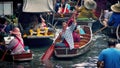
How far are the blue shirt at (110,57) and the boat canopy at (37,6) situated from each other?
12.0 m

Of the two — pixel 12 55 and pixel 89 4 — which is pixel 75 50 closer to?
pixel 12 55

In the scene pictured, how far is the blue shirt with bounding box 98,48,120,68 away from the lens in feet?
26.3

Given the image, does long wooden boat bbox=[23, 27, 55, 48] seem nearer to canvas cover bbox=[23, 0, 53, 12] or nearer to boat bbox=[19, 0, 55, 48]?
boat bbox=[19, 0, 55, 48]

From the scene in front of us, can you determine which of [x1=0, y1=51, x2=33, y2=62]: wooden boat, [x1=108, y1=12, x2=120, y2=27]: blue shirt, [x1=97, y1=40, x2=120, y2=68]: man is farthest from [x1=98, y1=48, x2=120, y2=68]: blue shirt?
[x1=108, y1=12, x2=120, y2=27]: blue shirt

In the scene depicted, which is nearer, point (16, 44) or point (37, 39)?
point (16, 44)

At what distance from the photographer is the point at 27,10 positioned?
1994 centimetres

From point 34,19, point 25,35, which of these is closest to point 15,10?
point 34,19

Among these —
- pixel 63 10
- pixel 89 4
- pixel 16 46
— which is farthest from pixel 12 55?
pixel 63 10

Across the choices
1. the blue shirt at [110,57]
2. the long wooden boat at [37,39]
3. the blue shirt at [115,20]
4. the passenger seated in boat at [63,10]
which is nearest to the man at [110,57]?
the blue shirt at [110,57]

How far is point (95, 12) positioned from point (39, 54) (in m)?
10.8

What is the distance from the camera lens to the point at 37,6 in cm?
1997

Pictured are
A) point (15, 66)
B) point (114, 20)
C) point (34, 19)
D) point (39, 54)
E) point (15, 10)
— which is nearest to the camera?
point (15, 66)

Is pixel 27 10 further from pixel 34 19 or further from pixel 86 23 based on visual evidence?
pixel 86 23

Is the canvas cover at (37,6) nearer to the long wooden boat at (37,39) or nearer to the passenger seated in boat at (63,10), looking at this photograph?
the long wooden boat at (37,39)
